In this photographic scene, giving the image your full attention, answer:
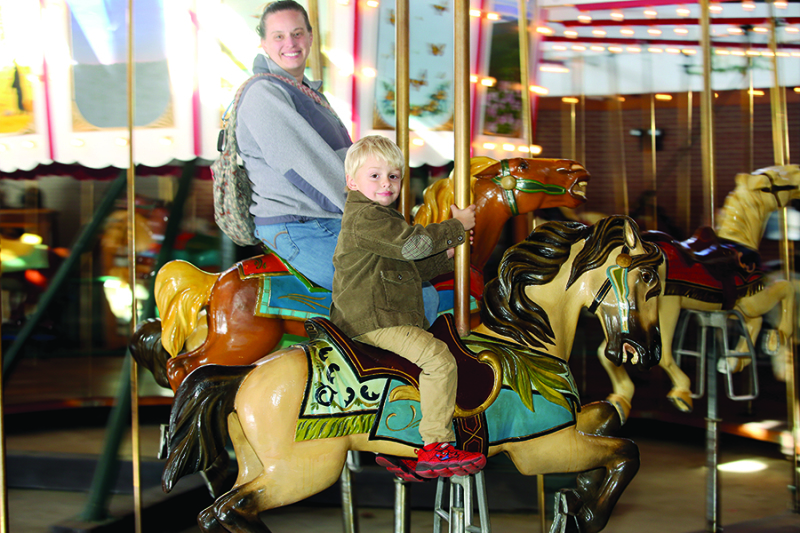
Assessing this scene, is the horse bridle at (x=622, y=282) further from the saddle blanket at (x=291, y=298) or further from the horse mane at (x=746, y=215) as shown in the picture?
the horse mane at (x=746, y=215)

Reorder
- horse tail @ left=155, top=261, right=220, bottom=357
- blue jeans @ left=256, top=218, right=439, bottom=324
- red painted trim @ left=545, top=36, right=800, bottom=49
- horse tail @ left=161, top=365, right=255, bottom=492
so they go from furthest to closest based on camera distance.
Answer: red painted trim @ left=545, top=36, right=800, bottom=49, horse tail @ left=155, top=261, right=220, bottom=357, blue jeans @ left=256, top=218, right=439, bottom=324, horse tail @ left=161, top=365, right=255, bottom=492

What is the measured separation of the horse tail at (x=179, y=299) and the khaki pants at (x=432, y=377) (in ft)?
3.04

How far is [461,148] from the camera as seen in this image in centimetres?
197

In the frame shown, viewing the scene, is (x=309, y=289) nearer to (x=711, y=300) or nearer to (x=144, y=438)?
(x=711, y=300)

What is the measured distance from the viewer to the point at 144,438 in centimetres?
534

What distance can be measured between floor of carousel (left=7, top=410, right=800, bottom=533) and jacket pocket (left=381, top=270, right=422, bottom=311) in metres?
1.98

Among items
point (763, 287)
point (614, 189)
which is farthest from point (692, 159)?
point (763, 287)

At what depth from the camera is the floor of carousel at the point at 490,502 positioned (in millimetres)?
3447

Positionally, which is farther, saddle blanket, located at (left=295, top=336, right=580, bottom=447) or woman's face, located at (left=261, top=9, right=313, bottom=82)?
woman's face, located at (left=261, top=9, right=313, bottom=82)

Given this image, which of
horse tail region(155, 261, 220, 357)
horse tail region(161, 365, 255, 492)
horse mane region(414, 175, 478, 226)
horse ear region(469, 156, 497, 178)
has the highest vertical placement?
horse ear region(469, 156, 497, 178)

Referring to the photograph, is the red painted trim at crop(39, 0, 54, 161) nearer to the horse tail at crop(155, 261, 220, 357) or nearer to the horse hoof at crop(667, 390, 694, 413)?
the horse tail at crop(155, 261, 220, 357)

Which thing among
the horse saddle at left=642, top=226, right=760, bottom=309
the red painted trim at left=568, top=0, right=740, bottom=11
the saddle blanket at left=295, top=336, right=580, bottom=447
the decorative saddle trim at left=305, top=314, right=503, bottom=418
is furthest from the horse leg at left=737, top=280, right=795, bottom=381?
the red painted trim at left=568, top=0, right=740, bottom=11

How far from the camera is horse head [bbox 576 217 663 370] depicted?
1834 millimetres

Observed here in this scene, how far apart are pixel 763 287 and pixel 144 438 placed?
14.5 feet
